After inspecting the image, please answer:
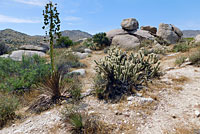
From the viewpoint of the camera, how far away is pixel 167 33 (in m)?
15.6

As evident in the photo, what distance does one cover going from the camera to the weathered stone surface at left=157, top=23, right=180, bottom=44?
1559 centimetres

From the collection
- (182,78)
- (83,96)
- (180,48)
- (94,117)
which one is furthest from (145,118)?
(180,48)

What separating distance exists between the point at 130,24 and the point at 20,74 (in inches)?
544

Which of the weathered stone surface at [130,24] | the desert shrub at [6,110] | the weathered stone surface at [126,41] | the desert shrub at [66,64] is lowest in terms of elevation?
the desert shrub at [6,110]

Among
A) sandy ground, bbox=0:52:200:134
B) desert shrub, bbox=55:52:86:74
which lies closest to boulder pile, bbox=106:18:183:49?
desert shrub, bbox=55:52:86:74

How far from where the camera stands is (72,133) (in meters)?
2.52

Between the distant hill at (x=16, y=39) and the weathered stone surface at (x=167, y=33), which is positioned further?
the distant hill at (x=16, y=39)

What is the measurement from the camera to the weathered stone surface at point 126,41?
13.9 meters

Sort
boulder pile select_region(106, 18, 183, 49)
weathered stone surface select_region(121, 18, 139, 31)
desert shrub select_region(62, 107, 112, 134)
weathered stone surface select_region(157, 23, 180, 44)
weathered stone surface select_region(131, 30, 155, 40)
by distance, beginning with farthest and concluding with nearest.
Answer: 1. weathered stone surface select_region(121, 18, 139, 31)
2. weathered stone surface select_region(157, 23, 180, 44)
3. weathered stone surface select_region(131, 30, 155, 40)
4. boulder pile select_region(106, 18, 183, 49)
5. desert shrub select_region(62, 107, 112, 134)

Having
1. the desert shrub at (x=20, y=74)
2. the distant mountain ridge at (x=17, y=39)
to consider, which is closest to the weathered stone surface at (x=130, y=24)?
the desert shrub at (x=20, y=74)

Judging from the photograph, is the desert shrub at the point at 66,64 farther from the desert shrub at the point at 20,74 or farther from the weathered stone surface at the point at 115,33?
the weathered stone surface at the point at 115,33

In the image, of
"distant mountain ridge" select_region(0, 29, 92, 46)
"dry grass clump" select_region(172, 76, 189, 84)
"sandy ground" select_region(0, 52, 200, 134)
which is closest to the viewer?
"sandy ground" select_region(0, 52, 200, 134)

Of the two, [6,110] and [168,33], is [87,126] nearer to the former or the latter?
[6,110]

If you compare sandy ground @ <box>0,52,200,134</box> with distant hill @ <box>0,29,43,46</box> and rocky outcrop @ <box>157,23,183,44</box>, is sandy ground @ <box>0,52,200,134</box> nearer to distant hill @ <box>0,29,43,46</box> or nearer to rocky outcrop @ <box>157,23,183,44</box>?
rocky outcrop @ <box>157,23,183,44</box>
